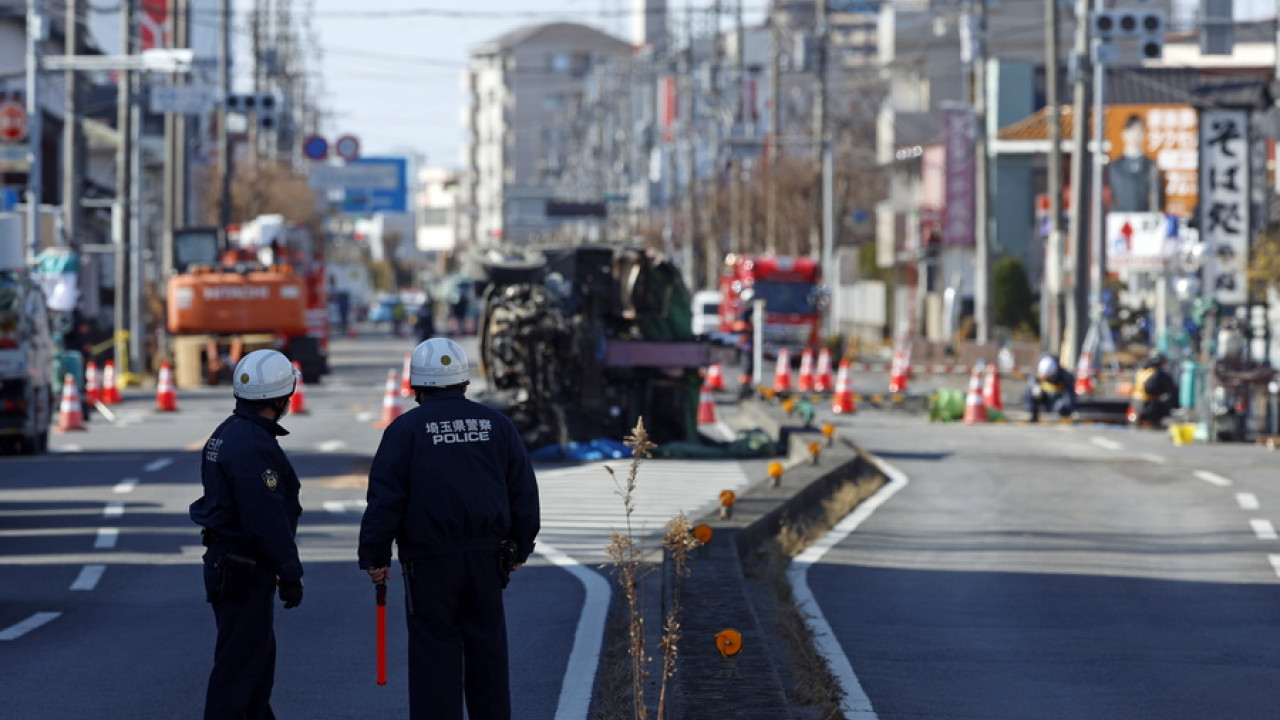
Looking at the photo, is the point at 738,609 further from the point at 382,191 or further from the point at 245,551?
the point at 382,191

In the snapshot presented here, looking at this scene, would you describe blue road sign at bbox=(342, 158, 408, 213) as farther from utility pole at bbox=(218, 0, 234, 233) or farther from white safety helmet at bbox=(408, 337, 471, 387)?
white safety helmet at bbox=(408, 337, 471, 387)

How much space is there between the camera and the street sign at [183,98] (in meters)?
45.2

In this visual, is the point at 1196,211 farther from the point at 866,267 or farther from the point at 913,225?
the point at 866,267

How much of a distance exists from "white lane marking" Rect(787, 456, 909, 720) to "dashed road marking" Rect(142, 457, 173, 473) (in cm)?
783

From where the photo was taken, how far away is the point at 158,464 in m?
25.1

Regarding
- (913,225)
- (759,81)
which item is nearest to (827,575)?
(913,225)

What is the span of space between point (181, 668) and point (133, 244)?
121 feet

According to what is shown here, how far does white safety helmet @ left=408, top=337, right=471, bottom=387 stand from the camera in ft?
26.7

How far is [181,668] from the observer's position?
11109 millimetres

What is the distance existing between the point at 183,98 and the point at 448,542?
39.0 m

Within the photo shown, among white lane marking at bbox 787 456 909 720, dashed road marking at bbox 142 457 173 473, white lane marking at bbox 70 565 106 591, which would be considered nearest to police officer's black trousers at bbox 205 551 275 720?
white lane marking at bbox 787 456 909 720

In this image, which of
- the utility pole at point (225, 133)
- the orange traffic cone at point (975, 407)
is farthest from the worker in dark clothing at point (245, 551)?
the utility pole at point (225, 133)

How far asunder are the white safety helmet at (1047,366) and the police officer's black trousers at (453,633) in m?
27.5

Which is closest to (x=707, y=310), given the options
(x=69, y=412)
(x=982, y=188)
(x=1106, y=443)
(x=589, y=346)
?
(x=982, y=188)
